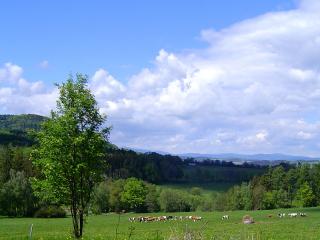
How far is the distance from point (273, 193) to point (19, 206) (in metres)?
66.2

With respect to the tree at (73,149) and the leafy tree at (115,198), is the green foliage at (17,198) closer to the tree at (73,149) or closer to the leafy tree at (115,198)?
the leafy tree at (115,198)

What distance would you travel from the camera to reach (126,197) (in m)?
125

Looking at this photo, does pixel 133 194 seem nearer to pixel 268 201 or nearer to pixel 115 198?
pixel 115 198

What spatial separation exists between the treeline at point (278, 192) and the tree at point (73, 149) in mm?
102896

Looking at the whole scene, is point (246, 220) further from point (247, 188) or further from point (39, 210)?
point (247, 188)

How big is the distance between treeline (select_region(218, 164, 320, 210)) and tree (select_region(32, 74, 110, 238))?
338ft

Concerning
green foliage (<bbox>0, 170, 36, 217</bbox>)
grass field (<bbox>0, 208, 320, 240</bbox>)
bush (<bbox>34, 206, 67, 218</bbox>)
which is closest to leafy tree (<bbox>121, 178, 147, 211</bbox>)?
bush (<bbox>34, 206, 67, 218</bbox>)

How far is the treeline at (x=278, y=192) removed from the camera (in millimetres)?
125938

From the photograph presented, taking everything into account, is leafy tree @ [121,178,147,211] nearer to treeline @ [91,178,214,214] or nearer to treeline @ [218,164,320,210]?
treeline @ [91,178,214,214]

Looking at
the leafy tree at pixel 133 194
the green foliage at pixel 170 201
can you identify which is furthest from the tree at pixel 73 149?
the green foliage at pixel 170 201

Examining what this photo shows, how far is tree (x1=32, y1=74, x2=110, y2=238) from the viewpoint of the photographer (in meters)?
26.7

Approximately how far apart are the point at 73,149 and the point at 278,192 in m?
112

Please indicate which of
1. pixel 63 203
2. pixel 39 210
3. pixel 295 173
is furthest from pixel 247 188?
pixel 63 203

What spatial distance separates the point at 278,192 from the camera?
13162 cm
